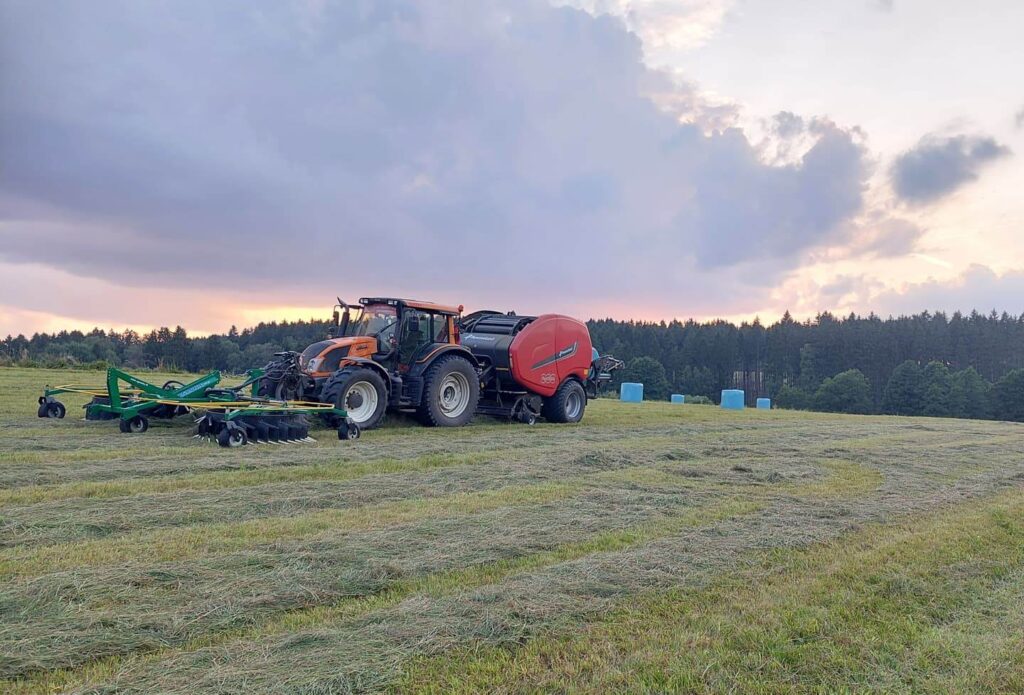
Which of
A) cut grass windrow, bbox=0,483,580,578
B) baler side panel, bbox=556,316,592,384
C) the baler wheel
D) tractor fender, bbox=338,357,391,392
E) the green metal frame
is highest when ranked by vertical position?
baler side panel, bbox=556,316,592,384

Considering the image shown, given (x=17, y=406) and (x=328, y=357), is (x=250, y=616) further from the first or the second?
(x=17, y=406)

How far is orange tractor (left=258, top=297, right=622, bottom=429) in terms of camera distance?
36.6 ft

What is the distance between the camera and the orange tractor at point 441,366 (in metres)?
11.2

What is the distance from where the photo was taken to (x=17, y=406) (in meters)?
12.6

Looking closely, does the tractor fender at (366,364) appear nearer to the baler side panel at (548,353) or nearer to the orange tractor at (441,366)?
the orange tractor at (441,366)

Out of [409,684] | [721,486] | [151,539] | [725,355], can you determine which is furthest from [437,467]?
[725,355]

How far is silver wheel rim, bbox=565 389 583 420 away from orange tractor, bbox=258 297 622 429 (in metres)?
0.02

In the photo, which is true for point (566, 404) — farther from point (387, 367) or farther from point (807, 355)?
point (807, 355)

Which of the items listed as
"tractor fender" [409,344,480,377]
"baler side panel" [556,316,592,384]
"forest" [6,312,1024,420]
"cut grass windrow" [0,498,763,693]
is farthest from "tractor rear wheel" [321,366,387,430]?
"forest" [6,312,1024,420]

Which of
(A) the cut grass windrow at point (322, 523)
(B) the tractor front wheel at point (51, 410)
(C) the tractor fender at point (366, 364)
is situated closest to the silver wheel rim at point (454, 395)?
(C) the tractor fender at point (366, 364)

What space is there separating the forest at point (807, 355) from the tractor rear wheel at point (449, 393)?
31415mm

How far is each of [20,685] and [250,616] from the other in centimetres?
93

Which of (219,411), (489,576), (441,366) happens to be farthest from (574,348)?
(489,576)

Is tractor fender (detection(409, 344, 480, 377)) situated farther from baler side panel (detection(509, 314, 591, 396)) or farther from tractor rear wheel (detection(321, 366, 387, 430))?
baler side panel (detection(509, 314, 591, 396))
